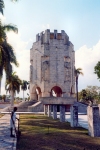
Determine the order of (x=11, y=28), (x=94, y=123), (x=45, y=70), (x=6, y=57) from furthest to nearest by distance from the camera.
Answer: (x=45, y=70)
(x=6, y=57)
(x=11, y=28)
(x=94, y=123)

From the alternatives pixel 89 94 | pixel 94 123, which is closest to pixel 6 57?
pixel 94 123

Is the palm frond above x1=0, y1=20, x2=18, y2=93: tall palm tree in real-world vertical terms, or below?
above

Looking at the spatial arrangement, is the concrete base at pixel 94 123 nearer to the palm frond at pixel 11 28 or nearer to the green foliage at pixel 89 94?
the palm frond at pixel 11 28

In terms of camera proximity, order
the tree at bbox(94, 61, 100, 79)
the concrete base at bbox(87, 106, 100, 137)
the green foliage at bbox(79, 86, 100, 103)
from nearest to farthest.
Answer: the concrete base at bbox(87, 106, 100, 137) < the tree at bbox(94, 61, 100, 79) < the green foliage at bbox(79, 86, 100, 103)

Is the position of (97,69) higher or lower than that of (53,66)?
lower

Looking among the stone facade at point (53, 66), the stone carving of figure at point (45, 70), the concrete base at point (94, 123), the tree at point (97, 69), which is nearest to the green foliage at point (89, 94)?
the stone facade at point (53, 66)

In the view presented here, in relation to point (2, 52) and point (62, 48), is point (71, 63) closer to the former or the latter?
point (62, 48)

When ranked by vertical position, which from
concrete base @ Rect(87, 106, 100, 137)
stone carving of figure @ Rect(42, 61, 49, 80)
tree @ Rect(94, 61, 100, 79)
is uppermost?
stone carving of figure @ Rect(42, 61, 49, 80)

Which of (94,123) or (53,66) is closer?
(94,123)

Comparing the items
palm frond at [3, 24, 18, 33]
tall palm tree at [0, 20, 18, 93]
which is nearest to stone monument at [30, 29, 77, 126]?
tall palm tree at [0, 20, 18, 93]

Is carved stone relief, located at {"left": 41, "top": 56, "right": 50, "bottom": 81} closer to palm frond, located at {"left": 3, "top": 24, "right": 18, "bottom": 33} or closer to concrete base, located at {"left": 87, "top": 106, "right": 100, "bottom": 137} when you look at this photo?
palm frond, located at {"left": 3, "top": 24, "right": 18, "bottom": 33}

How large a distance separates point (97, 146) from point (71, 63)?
44060mm

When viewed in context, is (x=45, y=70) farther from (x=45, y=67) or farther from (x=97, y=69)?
(x=97, y=69)

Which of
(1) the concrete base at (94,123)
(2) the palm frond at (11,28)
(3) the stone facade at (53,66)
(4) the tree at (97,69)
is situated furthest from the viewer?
(3) the stone facade at (53,66)
